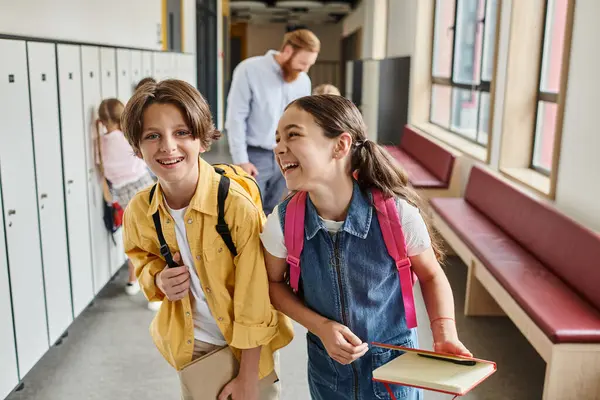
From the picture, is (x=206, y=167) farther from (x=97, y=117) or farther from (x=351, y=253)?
(x=97, y=117)

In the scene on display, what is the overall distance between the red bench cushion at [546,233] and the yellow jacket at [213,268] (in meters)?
1.91

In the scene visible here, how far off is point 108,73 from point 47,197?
151 centimetres

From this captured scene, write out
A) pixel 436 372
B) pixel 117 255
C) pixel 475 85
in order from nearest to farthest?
pixel 436 372 < pixel 117 255 < pixel 475 85

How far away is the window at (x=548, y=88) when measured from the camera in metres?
4.37

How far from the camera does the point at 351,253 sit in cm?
148

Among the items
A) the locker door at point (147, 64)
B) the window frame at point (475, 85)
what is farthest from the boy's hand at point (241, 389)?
the locker door at point (147, 64)

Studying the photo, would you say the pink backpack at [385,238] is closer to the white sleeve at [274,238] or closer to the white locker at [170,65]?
the white sleeve at [274,238]

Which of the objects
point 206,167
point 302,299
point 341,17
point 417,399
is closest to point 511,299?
point 417,399

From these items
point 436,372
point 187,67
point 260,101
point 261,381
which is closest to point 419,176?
point 260,101

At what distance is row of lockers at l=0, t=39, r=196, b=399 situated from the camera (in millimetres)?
2762

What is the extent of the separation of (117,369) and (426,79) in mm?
6073

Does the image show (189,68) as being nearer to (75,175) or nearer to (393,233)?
(75,175)

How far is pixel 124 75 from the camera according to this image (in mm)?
4910

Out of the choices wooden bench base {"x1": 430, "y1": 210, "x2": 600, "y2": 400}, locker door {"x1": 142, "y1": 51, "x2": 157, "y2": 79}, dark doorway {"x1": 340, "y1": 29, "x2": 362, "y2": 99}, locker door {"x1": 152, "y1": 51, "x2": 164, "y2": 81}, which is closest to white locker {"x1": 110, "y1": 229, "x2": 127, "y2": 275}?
locker door {"x1": 142, "y1": 51, "x2": 157, "y2": 79}
